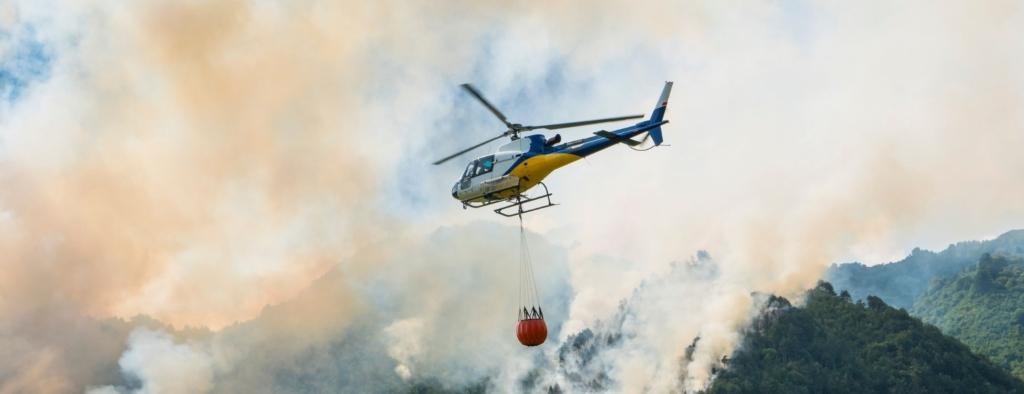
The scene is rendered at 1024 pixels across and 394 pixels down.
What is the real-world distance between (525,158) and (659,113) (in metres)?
7.43

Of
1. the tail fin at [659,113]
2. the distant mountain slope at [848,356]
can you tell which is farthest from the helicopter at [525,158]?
the distant mountain slope at [848,356]

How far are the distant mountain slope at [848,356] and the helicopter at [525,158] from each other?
127743 mm

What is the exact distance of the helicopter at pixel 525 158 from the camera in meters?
40.2

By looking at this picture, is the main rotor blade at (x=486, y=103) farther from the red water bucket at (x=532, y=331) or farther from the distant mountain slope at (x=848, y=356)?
the distant mountain slope at (x=848, y=356)

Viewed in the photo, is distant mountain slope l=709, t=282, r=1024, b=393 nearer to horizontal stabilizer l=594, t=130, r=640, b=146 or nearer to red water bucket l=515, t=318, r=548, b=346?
red water bucket l=515, t=318, r=548, b=346

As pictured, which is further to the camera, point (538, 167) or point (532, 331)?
point (532, 331)

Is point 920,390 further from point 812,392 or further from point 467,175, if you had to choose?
point 467,175

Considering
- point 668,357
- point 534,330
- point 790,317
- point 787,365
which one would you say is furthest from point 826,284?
point 534,330

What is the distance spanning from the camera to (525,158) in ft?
136

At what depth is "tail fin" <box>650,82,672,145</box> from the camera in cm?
4038

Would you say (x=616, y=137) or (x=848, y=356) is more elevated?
(x=848, y=356)

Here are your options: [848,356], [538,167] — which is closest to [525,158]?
[538,167]

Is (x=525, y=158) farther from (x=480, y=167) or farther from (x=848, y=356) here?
(x=848, y=356)

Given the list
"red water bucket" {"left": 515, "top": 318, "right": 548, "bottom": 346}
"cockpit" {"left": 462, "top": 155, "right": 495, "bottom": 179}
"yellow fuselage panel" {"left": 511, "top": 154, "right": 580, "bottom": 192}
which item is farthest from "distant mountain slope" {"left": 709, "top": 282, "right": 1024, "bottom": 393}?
"yellow fuselage panel" {"left": 511, "top": 154, "right": 580, "bottom": 192}
